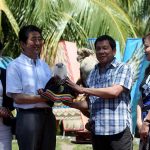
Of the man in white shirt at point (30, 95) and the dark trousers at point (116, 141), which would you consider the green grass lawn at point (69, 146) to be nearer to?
the dark trousers at point (116, 141)

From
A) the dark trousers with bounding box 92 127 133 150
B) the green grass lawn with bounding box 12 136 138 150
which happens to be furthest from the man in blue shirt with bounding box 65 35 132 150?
the green grass lawn with bounding box 12 136 138 150

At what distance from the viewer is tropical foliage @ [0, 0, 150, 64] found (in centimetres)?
1040

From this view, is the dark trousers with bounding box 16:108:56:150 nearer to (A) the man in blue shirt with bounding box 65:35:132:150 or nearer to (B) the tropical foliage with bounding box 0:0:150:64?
(A) the man in blue shirt with bounding box 65:35:132:150

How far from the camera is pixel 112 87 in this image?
388 centimetres

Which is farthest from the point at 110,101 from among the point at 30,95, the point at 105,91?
the point at 30,95

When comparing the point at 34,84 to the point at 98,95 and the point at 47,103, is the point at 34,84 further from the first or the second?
the point at 98,95

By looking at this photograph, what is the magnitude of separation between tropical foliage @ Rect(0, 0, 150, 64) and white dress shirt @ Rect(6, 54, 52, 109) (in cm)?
625

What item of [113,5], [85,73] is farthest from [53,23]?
[85,73]

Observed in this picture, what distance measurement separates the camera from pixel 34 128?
3.95m

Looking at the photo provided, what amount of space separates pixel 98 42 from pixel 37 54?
1.67 feet

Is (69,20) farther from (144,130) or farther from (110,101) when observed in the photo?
(144,130)

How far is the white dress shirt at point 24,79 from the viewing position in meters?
3.92

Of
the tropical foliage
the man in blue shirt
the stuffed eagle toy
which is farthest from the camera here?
the tropical foliage

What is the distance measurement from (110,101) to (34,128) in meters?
0.64
